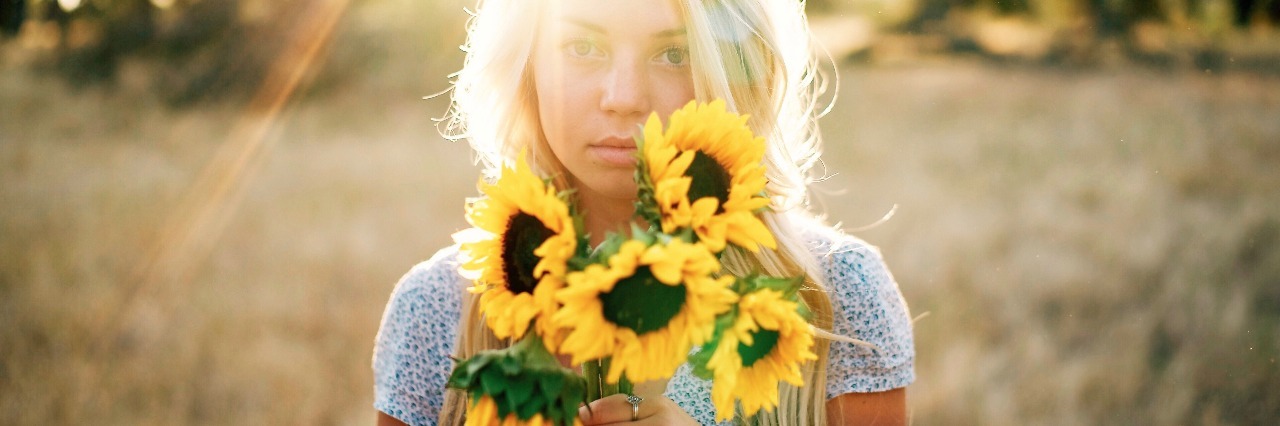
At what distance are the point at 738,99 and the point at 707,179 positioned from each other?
608 mm

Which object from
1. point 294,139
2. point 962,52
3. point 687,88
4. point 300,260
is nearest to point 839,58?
point 962,52

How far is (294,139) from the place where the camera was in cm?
819

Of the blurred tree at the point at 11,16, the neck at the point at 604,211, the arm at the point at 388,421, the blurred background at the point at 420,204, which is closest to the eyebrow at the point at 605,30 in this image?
the neck at the point at 604,211

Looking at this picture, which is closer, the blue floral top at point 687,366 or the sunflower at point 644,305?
the sunflower at point 644,305

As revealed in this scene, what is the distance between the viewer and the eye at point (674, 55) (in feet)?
5.24

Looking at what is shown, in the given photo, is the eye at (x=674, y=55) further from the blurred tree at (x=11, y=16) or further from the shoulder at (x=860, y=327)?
the blurred tree at (x=11, y=16)

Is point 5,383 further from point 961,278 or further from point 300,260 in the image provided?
point 961,278

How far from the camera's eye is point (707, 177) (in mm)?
1105

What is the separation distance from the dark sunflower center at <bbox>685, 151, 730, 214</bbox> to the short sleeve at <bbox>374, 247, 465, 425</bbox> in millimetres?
998

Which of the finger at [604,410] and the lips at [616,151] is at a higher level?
the lips at [616,151]

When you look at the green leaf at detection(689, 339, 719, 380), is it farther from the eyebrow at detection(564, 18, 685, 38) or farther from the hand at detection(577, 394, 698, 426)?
the eyebrow at detection(564, 18, 685, 38)

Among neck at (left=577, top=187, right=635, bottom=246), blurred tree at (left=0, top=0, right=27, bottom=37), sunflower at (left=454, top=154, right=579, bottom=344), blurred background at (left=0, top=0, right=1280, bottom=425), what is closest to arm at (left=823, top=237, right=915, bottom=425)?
neck at (left=577, top=187, right=635, bottom=246)

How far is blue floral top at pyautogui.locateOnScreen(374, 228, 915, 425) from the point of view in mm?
1925

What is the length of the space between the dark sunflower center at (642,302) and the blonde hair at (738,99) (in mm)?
604
